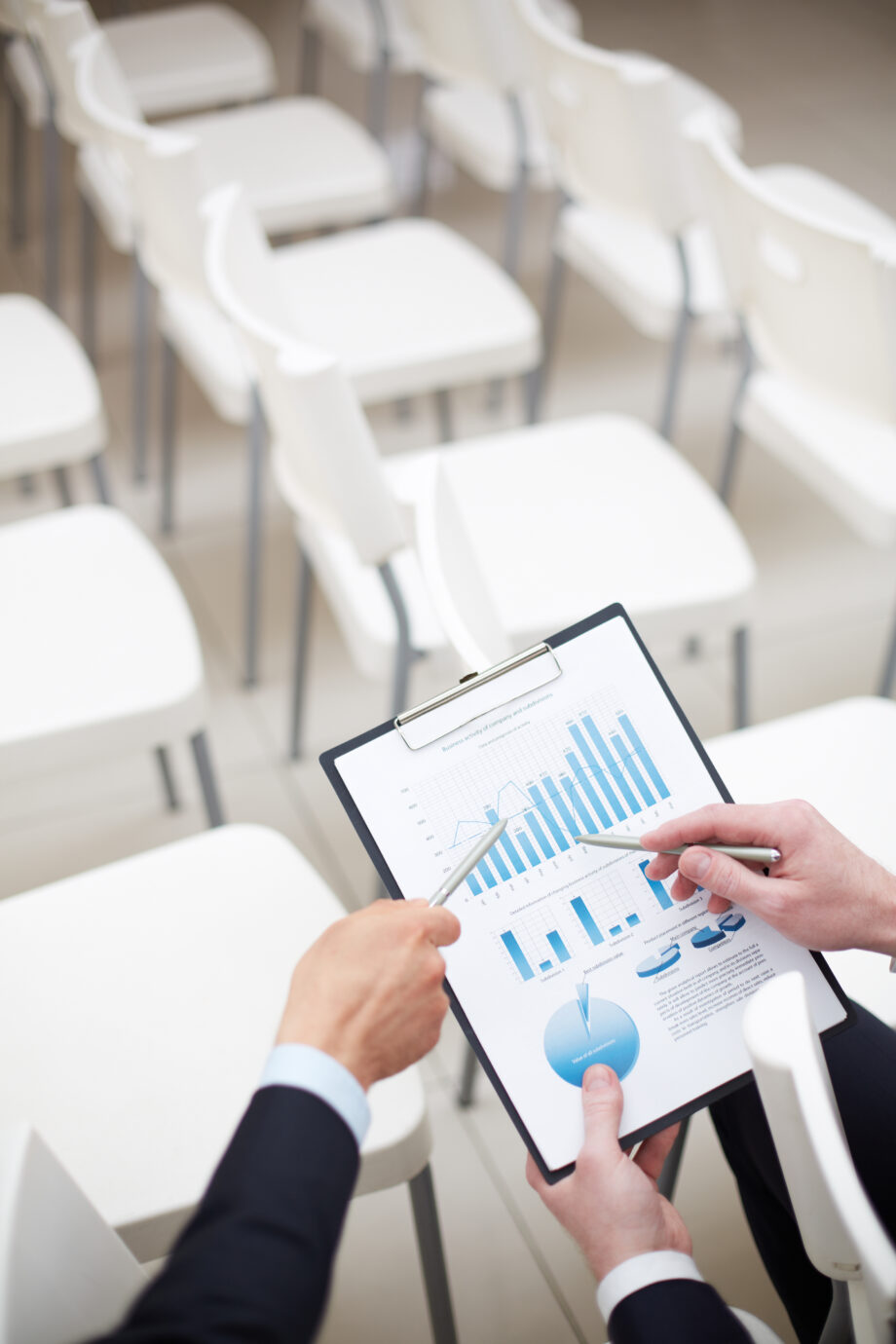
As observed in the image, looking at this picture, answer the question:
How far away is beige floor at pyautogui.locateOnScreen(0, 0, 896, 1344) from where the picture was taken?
1.45m

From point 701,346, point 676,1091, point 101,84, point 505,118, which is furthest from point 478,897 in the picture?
point 701,346

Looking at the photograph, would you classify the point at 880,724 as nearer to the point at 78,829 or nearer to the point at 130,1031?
the point at 130,1031

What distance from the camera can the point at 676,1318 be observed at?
82 cm

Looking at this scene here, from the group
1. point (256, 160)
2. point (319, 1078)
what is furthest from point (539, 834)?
point (256, 160)

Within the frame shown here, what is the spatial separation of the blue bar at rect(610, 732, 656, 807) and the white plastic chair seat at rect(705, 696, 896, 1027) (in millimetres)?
344

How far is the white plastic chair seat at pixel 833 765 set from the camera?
1.23 meters

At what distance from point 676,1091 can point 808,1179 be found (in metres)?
0.14

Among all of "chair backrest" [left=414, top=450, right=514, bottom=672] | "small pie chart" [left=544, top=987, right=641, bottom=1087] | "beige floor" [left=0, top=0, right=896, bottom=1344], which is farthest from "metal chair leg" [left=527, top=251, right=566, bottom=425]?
"small pie chart" [left=544, top=987, right=641, bottom=1087]

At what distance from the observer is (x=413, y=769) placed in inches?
35.2

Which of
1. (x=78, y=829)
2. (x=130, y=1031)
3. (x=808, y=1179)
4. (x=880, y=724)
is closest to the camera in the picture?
(x=808, y=1179)

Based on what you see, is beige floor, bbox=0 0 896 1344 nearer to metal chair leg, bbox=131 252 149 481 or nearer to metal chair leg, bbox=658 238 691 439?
metal chair leg, bbox=131 252 149 481

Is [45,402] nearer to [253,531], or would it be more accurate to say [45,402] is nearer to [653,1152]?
[253,531]

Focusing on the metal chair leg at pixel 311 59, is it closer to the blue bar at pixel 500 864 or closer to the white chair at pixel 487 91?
the white chair at pixel 487 91

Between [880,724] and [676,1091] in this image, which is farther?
[880,724]
